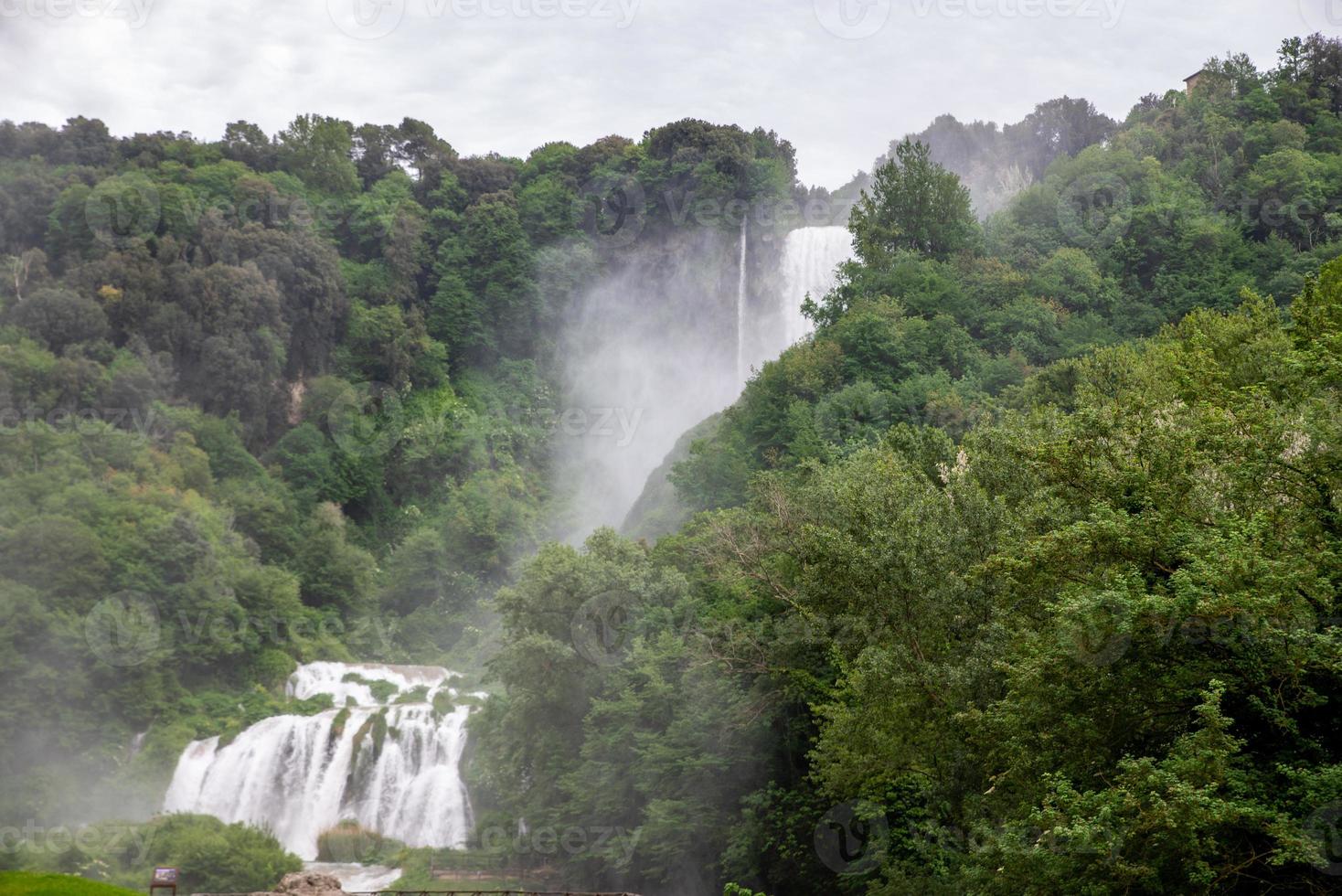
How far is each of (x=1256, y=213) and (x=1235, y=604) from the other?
56.0m

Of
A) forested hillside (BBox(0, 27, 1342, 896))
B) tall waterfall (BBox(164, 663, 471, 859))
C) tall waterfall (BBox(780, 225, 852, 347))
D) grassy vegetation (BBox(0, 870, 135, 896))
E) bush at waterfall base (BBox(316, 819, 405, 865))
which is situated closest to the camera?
grassy vegetation (BBox(0, 870, 135, 896))

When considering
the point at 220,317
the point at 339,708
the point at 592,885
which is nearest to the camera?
the point at 592,885

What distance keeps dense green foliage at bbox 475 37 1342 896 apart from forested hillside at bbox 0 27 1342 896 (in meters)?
0.12

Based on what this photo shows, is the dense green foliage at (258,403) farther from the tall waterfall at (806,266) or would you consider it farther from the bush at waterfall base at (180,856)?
the tall waterfall at (806,266)

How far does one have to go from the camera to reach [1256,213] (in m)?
68.1

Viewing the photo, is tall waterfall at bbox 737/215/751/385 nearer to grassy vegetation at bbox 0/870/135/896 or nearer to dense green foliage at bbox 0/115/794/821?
dense green foliage at bbox 0/115/794/821

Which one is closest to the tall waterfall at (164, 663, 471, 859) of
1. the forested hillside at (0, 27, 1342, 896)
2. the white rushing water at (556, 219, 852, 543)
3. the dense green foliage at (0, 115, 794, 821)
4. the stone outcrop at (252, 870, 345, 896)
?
the dense green foliage at (0, 115, 794, 821)

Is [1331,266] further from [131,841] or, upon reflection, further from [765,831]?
[131,841]

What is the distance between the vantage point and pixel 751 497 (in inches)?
1794

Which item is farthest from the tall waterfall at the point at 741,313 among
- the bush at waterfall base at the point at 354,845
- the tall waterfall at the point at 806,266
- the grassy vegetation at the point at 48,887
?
the grassy vegetation at the point at 48,887

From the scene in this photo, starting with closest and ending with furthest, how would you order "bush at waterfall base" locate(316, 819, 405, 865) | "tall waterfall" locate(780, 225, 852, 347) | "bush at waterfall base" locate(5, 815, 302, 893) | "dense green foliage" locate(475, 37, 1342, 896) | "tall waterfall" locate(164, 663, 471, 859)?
"dense green foliage" locate(475, 37, 1342, 896), "bush at waterfall base" locate(5, 815, 302, 893), "bush at waterfall base" locate(316, 819, 405, 865), "tall waterfall" locate(164, 663, 471, 859), "tall waterfall" locate(780, 225, 852, 347)

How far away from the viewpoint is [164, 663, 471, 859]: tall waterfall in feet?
175

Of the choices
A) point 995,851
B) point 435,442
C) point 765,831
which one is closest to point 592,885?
point 765,831

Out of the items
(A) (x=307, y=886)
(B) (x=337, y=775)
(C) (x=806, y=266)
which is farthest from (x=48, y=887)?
(C) (x=806, y=266)
